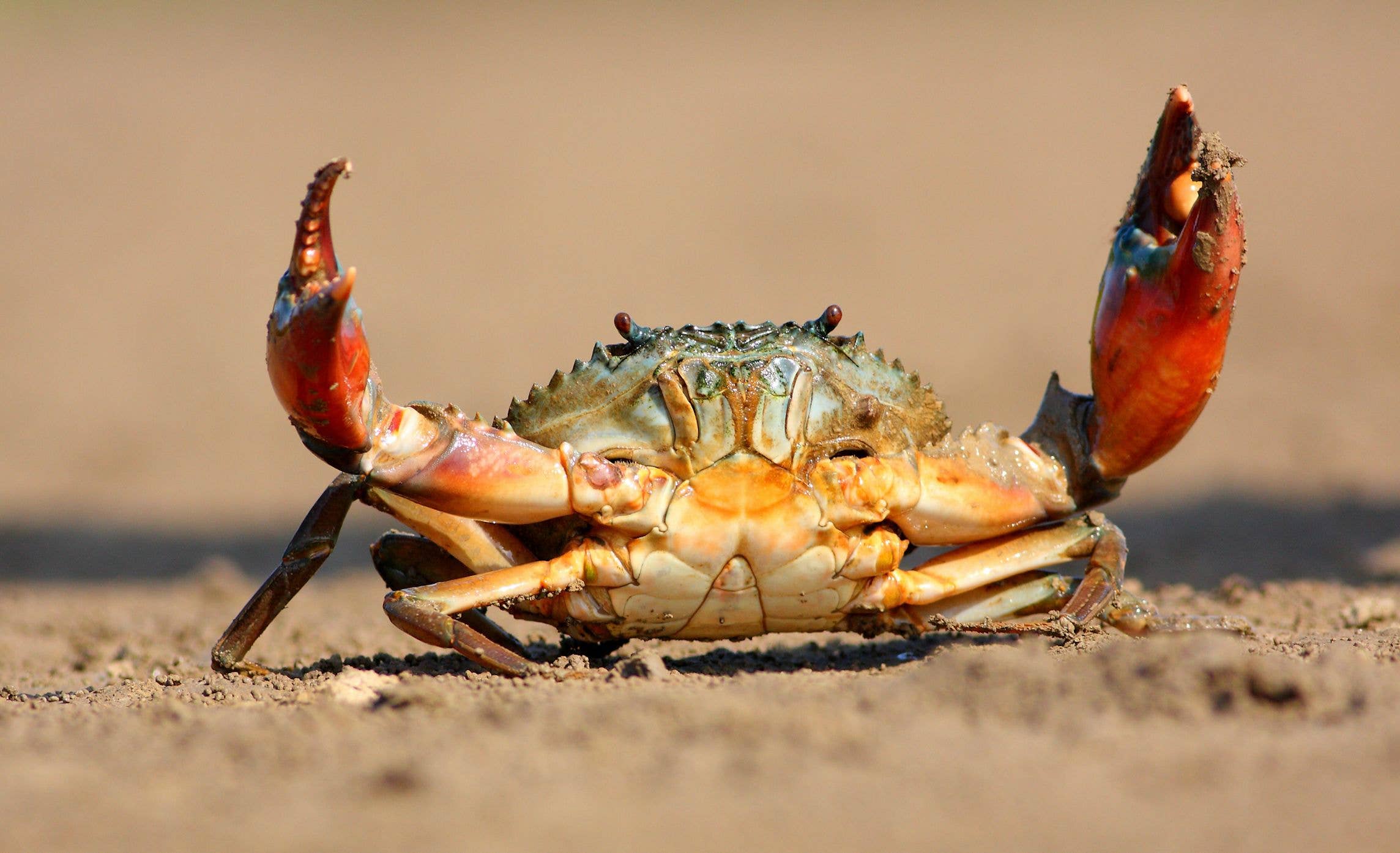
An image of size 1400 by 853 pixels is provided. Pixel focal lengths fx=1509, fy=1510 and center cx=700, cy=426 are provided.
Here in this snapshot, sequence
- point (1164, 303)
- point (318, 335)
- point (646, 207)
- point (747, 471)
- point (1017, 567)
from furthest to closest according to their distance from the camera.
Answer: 1. point (646, 207)
2. point (1017, 567)
3. point (1164, 303)
4. point (747, 471)
5. point (318, 335)

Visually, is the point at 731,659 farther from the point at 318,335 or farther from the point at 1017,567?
the point at 318,335

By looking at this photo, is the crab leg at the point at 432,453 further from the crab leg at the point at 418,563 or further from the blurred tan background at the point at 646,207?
the blurred tan background at the point at 646,207

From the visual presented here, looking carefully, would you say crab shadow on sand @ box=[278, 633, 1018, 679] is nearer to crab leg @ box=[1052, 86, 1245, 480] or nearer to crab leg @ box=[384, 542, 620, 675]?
crab leg @ box=[384, 542, 620, 675]

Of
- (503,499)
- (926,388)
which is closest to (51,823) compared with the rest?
(503,499)

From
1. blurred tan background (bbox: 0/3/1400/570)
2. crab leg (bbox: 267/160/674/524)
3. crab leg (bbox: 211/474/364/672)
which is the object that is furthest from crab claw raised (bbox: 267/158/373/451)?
blurred tan background (bbox: 0/3/1400/570)

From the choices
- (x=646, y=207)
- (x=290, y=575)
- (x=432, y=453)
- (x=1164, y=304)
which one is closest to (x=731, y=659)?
(x=432, y=453)
